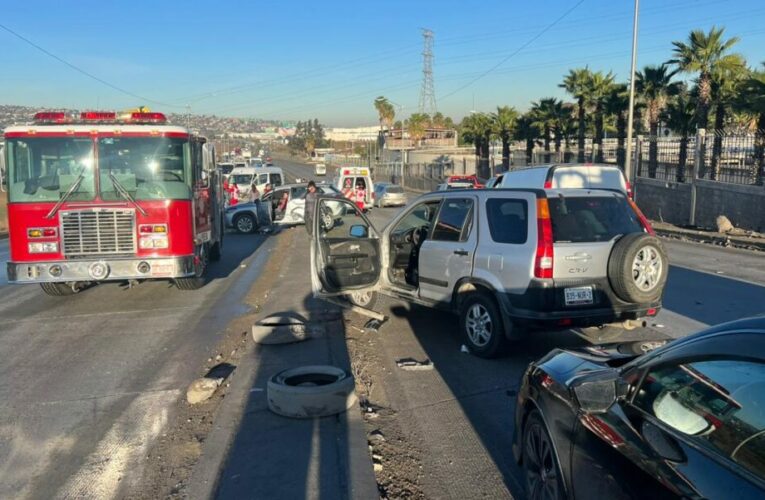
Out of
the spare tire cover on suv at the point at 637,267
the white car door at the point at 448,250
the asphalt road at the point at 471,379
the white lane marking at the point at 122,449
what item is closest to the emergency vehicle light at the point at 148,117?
the asphalt road at the point at 471,379

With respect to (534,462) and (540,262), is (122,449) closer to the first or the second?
(534,462)

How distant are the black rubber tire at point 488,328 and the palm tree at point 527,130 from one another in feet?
122

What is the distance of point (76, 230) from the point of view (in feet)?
32.1

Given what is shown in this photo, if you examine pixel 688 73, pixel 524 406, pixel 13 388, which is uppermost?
pixel 688 73

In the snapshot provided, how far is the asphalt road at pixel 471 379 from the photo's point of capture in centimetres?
436

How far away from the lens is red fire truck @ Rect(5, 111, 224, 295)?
9.71 m

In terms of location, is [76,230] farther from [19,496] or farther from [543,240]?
[543,240]

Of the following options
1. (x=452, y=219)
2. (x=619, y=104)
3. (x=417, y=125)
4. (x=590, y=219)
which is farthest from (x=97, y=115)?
(x=417, y=125)

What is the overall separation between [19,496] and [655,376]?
384 cm

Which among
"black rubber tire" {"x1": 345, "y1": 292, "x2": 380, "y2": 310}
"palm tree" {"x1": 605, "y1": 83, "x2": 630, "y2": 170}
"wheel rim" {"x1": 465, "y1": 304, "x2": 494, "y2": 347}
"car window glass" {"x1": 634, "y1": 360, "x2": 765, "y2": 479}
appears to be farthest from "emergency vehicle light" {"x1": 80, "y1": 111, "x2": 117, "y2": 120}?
"palm tree" {"x1": 605, "y1": 83, "x2": 630, "y2": 170}

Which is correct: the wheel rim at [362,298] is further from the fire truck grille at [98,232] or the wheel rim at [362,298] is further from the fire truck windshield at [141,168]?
the fire truck grille at [98,232]

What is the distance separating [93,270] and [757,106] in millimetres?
18957

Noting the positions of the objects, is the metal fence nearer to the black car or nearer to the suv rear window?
the suv rear window

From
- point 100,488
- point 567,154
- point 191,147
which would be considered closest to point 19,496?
point 100,488
